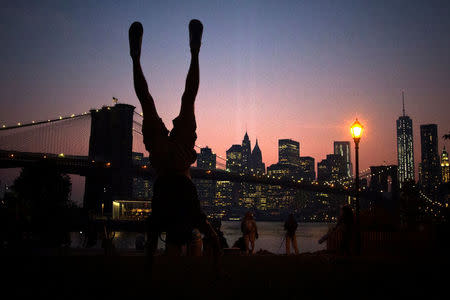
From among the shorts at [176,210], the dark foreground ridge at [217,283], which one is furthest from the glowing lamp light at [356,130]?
the shorts at [176,210]

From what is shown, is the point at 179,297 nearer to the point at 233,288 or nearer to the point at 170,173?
the point at 233,288

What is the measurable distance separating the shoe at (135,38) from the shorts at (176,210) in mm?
1523

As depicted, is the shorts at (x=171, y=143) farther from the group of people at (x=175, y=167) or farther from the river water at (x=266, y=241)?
the river water at (x=266, y=241)

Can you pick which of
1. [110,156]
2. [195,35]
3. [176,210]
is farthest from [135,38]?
[110,156]

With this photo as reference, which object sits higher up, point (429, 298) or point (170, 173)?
point (170, 173)

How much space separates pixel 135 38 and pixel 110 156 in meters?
58.0

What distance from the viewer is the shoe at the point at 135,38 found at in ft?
17.1

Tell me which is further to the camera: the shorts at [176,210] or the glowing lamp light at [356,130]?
the glowing lamp light at [356,130]

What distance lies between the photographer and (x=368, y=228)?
14188 mm

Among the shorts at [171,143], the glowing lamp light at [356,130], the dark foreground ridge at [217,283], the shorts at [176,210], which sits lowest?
the dark foreground ridge at [217,283]

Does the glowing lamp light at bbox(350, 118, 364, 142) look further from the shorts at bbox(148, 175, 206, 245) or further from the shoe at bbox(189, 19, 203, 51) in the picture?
the shorts at bbox(148, 175, 206, 245)

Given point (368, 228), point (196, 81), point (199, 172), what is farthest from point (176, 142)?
point (199, 172)

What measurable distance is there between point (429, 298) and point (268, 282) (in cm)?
174

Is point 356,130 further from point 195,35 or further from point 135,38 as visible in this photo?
point 135,38
